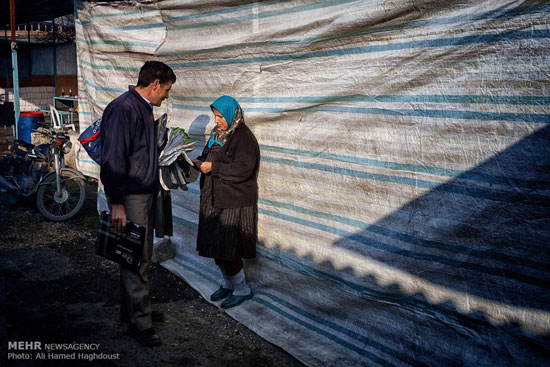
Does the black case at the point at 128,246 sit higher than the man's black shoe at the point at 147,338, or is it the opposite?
the black case at the point at 128,246

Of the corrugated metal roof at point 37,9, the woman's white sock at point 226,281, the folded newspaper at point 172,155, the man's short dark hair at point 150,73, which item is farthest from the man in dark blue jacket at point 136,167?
the corrugated metal roof at point 37,9

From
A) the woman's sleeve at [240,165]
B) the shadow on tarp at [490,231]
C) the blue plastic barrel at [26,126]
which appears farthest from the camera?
the blue plastic barrel at [26,126]

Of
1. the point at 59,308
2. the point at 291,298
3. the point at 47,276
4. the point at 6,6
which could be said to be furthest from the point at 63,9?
the point at 291,298

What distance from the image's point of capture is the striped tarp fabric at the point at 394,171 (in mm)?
2639

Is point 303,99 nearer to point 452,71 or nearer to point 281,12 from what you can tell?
point 281,12

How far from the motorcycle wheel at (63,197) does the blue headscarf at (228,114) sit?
3435mm

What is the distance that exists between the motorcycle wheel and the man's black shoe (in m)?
3.52

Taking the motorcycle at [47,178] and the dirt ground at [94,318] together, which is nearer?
the dirt ground at [94,318]

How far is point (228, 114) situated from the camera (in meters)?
3.94

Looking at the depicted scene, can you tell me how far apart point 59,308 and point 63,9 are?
29.5ft

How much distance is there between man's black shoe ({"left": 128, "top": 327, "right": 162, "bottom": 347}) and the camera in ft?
11.8

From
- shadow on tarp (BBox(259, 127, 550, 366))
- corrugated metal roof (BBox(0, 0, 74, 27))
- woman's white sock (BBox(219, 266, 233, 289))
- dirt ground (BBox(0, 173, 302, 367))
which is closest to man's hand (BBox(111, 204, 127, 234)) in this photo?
dirt ground (BBox(0, 173, 302, 367))

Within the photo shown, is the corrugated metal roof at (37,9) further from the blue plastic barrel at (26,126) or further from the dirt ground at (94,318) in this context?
the dirt ground at (94,318)

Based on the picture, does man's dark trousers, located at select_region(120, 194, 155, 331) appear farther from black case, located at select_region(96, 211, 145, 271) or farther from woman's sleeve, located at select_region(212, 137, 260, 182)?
woman's sleeve, located at select_region(212, 137, 260, 182)
